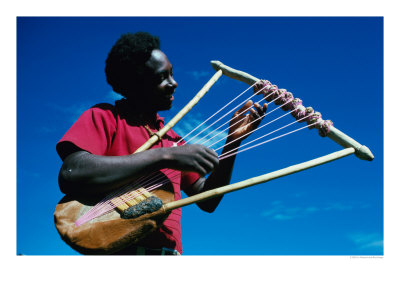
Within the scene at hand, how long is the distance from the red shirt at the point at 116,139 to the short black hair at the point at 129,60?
12cm

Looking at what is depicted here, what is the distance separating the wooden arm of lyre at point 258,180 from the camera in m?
1.45

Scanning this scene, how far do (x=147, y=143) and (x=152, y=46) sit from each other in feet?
1.98

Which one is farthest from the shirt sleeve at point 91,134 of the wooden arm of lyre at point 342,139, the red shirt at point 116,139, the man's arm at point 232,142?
the wooden arm of lyre at point 342,139

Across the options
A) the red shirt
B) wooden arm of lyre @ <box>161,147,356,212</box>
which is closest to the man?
the red shirt

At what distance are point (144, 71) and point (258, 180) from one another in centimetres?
86

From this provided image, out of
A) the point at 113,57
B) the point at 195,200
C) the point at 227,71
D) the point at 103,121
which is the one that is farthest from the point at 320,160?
the point at 113,57

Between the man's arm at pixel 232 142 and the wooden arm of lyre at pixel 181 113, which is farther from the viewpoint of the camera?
the man's arm at pixel 232 142

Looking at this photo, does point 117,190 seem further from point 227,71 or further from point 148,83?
point 227,71

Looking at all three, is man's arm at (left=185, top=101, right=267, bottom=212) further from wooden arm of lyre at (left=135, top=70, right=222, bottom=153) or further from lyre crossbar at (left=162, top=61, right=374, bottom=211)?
lyre crossbar at (left=162, top=61, right=374, bottom=211)

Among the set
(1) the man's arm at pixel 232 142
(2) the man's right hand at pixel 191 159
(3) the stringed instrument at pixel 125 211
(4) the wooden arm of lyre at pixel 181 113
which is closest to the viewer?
(3) the stringed instrument at pixel 125 211

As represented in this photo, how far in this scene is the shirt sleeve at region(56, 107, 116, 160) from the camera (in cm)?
155

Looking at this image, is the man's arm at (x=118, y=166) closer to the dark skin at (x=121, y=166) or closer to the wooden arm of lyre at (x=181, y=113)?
the dark skin at (x=121, y=166)

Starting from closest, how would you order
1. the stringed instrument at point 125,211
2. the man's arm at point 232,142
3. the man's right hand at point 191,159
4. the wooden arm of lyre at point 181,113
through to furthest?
the stringed instrument at point 125,211 → the man's right hand at point 191,159 → the wooden arm of lyre at point 181,113 → the man's arm at point 232,142

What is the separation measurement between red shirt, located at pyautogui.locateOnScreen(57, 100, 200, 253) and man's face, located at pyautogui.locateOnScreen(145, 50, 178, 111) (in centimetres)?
15
